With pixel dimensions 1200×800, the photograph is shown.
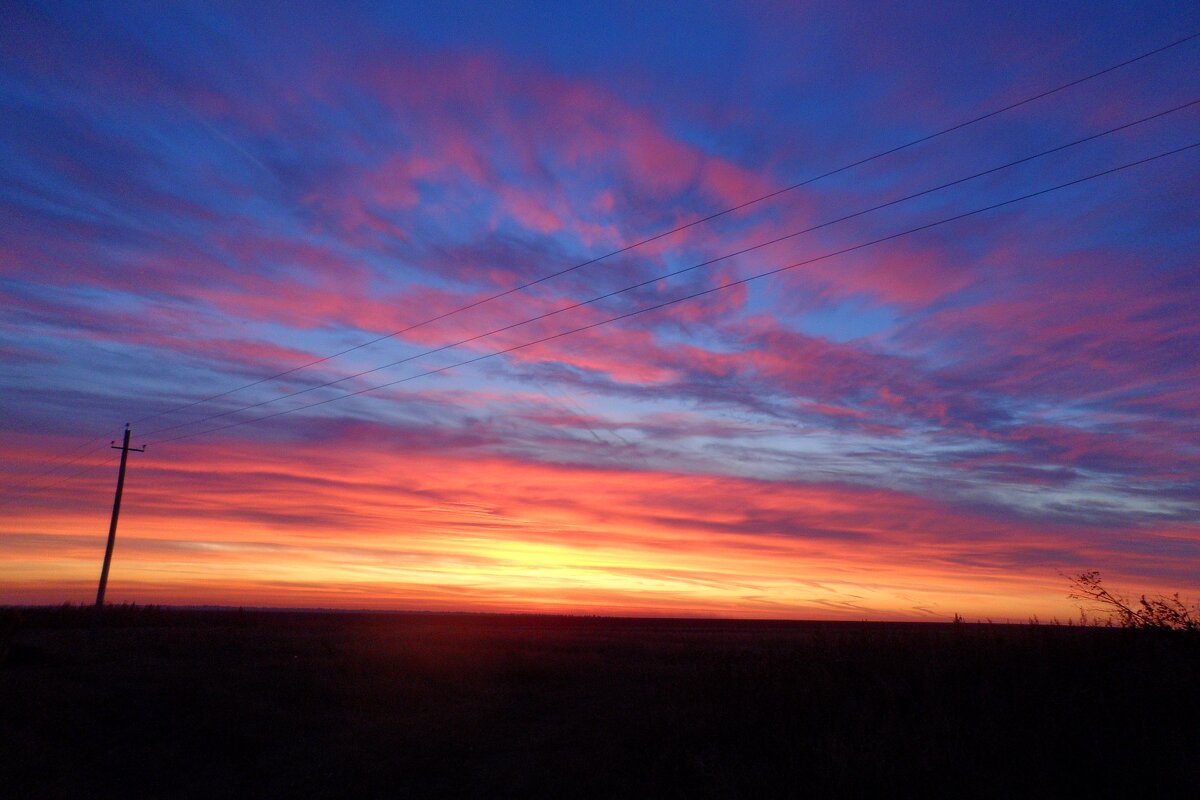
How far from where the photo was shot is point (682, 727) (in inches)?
509

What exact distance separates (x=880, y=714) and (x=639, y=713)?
483 centimetres

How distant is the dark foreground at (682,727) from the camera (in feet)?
31.7

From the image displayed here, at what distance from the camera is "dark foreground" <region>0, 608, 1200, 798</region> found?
9648mm

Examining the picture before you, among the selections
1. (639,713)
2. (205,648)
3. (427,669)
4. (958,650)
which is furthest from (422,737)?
(205,648)

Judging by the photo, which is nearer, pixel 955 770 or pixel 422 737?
pixel 955 770

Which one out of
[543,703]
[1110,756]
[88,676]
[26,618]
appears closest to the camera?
[1110,756]

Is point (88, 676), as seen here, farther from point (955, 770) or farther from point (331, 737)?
point (955, 770)

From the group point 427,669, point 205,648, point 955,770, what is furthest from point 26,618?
point 955,770

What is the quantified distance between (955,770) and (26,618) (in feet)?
185

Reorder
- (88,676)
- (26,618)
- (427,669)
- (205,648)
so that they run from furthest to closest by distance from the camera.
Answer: (26,618) < (205,648) < (427,669) < (88,676)

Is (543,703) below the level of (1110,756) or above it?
below

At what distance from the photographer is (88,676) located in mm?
20828

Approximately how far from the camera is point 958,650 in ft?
47.4

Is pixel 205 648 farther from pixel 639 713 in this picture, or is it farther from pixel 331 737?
pixel 639 713
